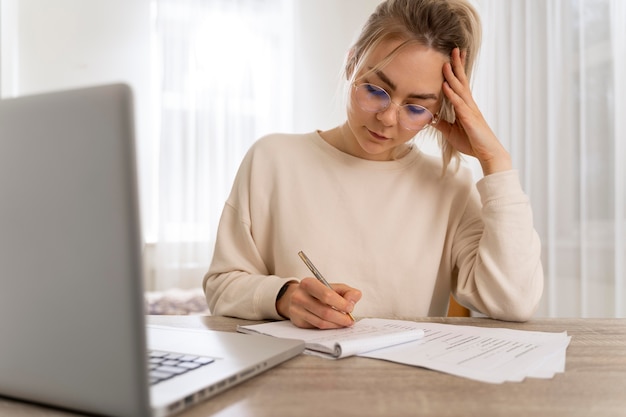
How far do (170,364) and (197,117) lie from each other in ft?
11.4

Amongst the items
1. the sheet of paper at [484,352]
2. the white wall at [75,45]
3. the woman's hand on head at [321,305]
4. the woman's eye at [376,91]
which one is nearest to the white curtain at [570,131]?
the woman's eye at [376,91]

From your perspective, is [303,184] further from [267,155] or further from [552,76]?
[552,76]

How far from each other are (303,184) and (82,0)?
2.94 metres

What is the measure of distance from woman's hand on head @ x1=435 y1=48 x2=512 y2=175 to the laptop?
100cm

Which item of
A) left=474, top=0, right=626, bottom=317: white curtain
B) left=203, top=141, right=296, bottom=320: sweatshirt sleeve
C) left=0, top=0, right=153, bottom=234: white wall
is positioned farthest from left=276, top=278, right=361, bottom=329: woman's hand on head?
left=0, top=0, right=153, bottom=234: white wall

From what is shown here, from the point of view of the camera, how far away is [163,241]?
3852 millimetres

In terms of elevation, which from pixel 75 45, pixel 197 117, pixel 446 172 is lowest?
pixel 446 172

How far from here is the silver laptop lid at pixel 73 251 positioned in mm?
413

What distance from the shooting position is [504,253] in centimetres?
127

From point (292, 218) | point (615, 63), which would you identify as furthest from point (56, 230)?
point (615, 63)

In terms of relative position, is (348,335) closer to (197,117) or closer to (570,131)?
(570,131)

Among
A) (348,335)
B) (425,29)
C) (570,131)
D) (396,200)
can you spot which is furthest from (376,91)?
(570,131)

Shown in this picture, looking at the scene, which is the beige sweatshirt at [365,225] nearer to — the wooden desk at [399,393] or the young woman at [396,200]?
the young woman at [396,200]

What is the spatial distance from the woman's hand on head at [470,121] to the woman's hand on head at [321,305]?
0.54 meters
